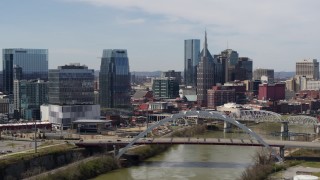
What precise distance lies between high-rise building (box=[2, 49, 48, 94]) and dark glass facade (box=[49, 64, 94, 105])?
107ft

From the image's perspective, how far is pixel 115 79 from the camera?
8138cm

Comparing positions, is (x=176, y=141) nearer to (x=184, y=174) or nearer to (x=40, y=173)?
(x=184, y=174)

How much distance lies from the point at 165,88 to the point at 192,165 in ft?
235

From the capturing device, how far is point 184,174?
3556cm

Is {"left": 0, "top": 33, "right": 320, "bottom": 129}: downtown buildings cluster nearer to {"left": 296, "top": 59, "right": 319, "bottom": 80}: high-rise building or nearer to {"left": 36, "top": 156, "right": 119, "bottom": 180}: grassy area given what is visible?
{"left": 296, "top": 59, "right": 319, "bottom": 80}: high-rise building

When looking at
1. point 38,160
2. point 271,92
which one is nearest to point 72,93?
point 38,160

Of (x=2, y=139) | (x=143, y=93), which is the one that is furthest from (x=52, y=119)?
(x=143, y=93)

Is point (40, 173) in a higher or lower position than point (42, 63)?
lower

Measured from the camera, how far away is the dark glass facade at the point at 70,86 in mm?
64812

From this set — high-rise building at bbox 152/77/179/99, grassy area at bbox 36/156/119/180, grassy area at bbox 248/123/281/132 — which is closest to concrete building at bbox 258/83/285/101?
high-rise building at bbox 152/77/179/99

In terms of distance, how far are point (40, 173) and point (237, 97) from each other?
73835 millimetres

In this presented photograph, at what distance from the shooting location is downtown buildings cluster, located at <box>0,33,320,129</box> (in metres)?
65.1

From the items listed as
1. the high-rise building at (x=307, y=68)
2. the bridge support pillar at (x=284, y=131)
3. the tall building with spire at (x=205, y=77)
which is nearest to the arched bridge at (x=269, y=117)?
the bridge support pillar at (x=284, y=131)

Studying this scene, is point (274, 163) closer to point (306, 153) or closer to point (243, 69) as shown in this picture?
point (306, 153)
